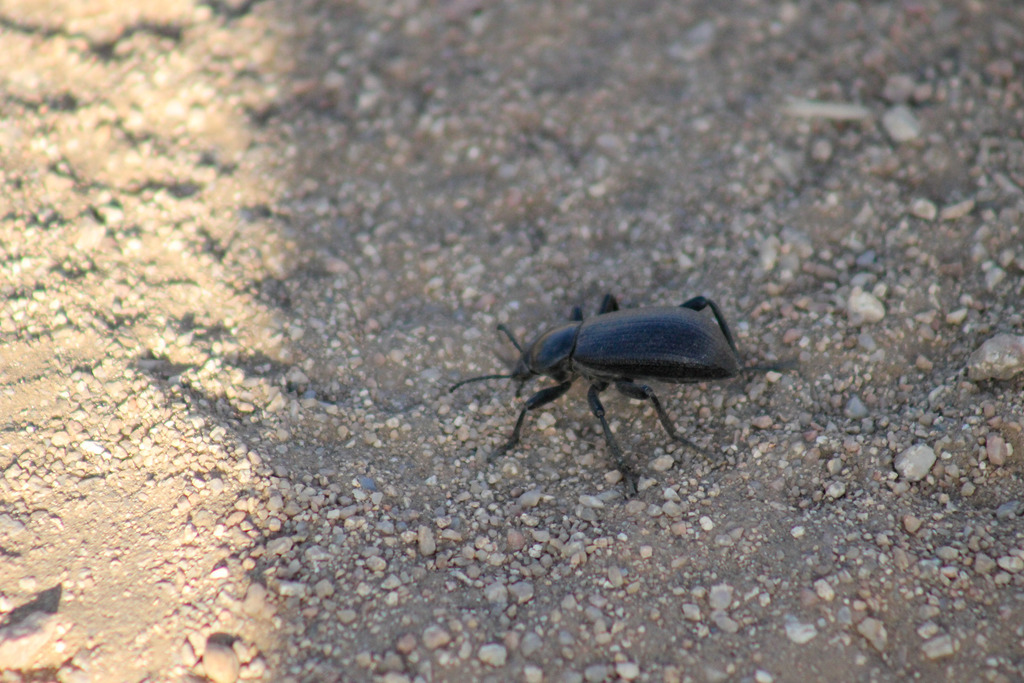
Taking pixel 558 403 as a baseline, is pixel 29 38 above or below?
above

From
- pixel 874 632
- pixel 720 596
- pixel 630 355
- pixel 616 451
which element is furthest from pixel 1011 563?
pixel 630 355

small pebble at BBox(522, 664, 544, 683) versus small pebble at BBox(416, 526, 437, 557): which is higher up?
small pebble at BBox(416, 526, 437, 557)

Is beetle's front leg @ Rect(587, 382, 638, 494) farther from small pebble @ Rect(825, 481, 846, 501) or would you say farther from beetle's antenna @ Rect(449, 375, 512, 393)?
small pebble @ Rect(825, 481, 846, 501)

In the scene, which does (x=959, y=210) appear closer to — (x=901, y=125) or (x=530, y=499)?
(x=901, y=125)

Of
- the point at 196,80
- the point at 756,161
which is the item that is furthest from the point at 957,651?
the point at 196,80

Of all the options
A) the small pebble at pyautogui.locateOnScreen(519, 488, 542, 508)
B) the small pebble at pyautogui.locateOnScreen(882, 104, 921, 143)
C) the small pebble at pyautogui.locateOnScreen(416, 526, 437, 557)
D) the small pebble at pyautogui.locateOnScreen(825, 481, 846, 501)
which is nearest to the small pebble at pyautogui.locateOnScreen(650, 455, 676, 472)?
the small pebble at pyautogui.locateOnScreen(519, 488, 542, 508)

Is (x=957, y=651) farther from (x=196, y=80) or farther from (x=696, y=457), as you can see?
(x=196, y=80)

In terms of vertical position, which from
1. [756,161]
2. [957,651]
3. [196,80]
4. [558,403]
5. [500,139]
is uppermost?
[196,80]
